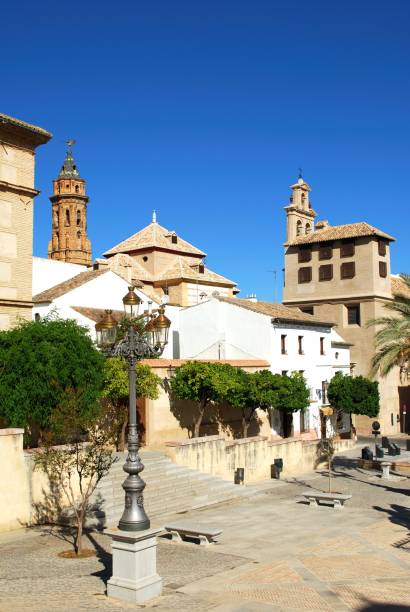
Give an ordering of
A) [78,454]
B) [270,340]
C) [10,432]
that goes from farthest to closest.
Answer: [270,340] < [10,432] < [78,454]

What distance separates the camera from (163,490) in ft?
69.3

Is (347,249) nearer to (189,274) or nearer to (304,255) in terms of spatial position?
(304,255)

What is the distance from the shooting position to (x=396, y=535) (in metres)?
17.4

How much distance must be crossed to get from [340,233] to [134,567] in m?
42.5

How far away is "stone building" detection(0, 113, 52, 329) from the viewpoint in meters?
23.3

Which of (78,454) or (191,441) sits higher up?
(78,454)

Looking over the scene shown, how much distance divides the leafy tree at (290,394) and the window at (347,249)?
19.0 meters

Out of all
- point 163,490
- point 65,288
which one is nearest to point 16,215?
point 163,490

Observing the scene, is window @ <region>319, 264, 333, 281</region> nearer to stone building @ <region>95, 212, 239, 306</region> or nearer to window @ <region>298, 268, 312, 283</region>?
window @ <region>298, 268, 312, 283</region>

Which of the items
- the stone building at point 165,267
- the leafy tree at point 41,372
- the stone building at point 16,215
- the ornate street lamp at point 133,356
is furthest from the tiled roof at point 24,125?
the stone building at point 165,267

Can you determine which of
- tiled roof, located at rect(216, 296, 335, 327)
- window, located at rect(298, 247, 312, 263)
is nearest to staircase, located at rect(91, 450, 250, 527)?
tiled roof, located at rect(216, 296, 335, 327)

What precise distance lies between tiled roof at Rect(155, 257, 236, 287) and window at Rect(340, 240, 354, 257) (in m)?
9.40

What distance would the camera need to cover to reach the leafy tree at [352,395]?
136 ft

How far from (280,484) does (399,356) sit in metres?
7.48
